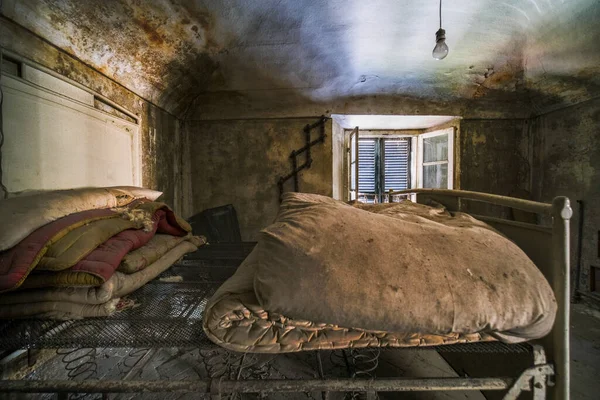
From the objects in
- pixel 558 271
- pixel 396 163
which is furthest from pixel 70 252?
pixel 396 163

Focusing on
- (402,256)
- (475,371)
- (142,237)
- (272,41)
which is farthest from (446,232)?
(272,41)

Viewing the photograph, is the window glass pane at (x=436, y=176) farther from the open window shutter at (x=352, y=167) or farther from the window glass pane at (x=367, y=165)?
the window glass pane at (x=367, y=165)

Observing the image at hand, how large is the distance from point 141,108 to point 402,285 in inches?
123

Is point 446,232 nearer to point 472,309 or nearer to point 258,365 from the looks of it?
point 472,309

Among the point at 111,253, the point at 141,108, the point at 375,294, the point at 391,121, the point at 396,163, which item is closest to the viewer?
the point at 375,294

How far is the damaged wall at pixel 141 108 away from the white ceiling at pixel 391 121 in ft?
7.59

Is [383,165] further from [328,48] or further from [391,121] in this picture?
[328,48]

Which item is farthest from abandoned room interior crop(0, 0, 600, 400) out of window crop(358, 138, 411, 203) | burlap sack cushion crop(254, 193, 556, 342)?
window crop(358, 138, 411, 203)

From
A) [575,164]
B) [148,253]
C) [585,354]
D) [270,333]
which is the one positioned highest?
[575,164]

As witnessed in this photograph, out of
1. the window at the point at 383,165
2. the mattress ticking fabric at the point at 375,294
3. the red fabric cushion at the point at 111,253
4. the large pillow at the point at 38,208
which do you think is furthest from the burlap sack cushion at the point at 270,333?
the window at the point at 383,165

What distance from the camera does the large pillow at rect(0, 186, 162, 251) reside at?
0.92 m

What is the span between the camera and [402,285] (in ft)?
2.56

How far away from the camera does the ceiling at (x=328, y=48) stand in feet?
7.11

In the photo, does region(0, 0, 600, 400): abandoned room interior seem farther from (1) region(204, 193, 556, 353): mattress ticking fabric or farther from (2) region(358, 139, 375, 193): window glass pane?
(2) region(358, 139, 375, 193): window glass pane
